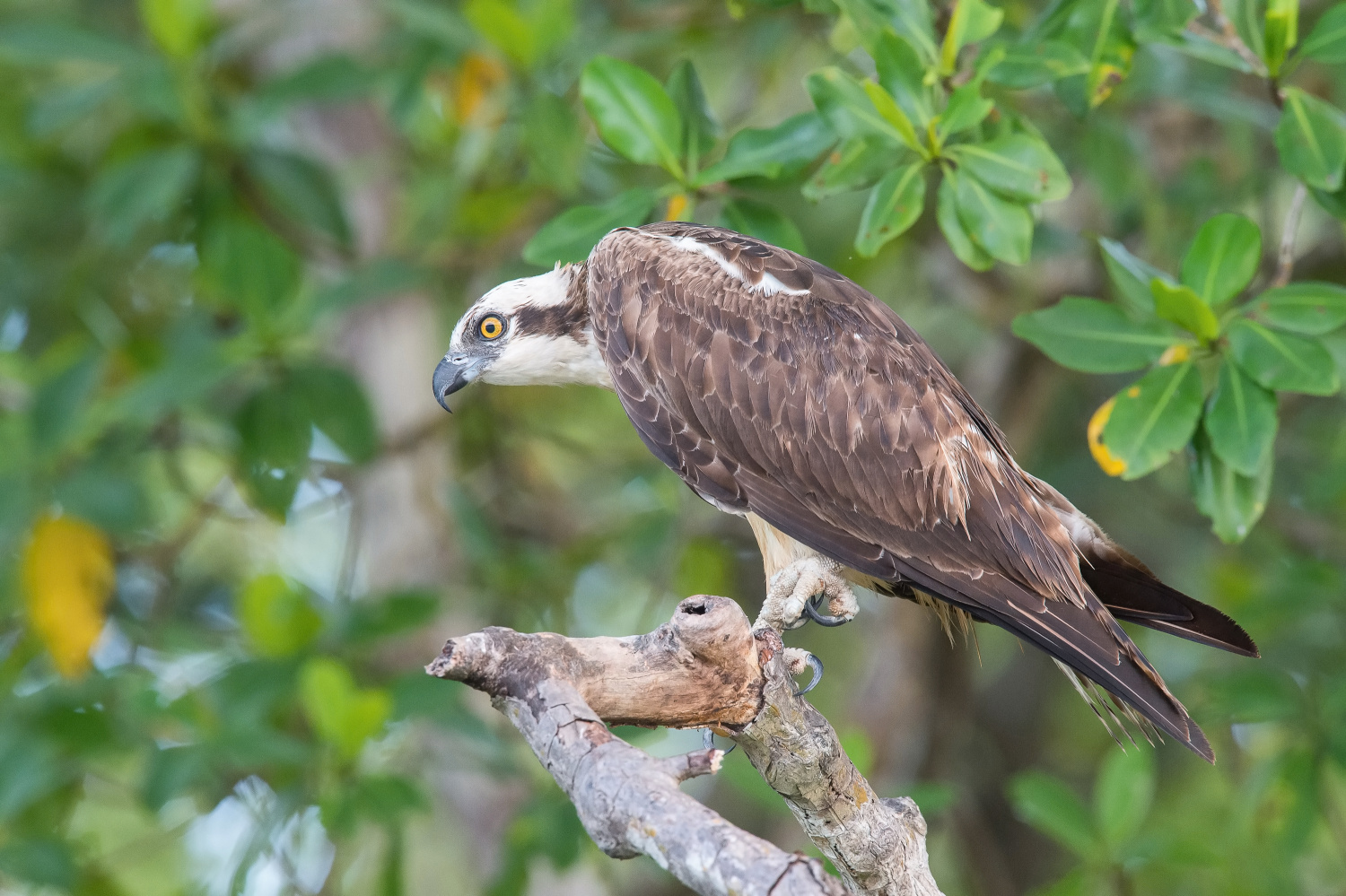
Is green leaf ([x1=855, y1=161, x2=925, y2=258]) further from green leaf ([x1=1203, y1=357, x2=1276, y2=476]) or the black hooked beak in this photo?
the black hooked beak

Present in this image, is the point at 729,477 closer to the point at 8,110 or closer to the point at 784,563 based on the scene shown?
the point at 784,563

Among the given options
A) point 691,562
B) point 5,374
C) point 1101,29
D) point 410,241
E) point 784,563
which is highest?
point 1101,29

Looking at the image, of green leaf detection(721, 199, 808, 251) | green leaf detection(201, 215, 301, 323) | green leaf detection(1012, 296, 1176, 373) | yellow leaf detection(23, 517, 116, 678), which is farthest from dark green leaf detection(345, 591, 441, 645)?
green leaf detection(1012, 296, 1176, 373)

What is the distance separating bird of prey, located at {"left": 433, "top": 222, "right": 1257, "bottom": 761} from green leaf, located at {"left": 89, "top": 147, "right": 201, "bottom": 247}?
6.93ft

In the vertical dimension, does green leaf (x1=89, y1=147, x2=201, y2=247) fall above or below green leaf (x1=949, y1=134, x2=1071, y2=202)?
below

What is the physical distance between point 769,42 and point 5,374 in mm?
3607

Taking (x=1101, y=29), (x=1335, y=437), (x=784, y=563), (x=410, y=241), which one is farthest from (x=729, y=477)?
(x=1335, y=437)

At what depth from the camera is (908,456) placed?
3584 millimetres

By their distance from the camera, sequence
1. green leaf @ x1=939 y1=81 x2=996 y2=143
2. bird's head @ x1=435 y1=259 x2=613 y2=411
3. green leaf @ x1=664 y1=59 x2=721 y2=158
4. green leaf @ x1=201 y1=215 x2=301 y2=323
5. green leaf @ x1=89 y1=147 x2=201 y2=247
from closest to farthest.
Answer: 1. green leaf @ x1=939 y1=81 x2=996 y2=143
2. green leaf @ x1=664 y1=59 x2=721 y2=158
3. bird's head @ x1=435 y1=259 x2=613 y2=411
4. green leaf @ x1=89 y1=147 x2=201 y2=247
5. green leaf @ x1=201 y1=215 x2=301 y2=323

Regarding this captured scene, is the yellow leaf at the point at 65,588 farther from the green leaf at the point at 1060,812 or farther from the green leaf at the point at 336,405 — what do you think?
the green leaf at the point at 1060,812

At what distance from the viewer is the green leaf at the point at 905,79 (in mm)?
3402

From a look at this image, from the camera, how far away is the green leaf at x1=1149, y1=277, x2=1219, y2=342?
335 cm

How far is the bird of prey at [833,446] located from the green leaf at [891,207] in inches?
14.0

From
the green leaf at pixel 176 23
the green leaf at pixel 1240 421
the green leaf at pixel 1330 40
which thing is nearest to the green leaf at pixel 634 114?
the green leaf at pixel 1240 421
